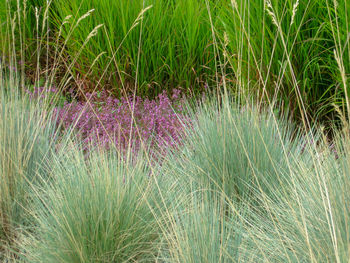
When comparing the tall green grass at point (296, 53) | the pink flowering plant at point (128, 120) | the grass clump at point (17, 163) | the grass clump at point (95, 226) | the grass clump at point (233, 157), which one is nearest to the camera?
the grass clump at point (95, 226)

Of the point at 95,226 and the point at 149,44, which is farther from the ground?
the point at 149,44

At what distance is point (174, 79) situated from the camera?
5.02m

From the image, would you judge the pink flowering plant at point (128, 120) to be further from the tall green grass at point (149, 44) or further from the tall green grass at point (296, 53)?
the tall green grass at point (296, 53)

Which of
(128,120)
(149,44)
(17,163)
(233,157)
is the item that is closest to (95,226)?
(17,163)

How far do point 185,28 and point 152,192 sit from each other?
9.44 ft

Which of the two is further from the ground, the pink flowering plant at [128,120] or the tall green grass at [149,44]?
the tall green grass at [149,44]

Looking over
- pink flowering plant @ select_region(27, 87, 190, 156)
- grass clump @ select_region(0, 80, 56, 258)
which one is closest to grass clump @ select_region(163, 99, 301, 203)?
grass clump @ select_region(0, 80, 56, 258)

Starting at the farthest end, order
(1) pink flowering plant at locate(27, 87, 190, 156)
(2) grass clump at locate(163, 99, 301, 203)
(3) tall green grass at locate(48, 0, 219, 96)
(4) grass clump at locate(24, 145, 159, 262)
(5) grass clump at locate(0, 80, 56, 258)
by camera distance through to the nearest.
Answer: (3) tall green grass at locate(48, 0, 219, 96) < (1) pink flowering plant at locate(27, 87, 190, 156) < (2) grass clump at locate(163, 99, 301, 203) < (5) grass clump at locate(0, 80, 56, 258) < (4) grass clump at locate(24, 145, 159, 262)

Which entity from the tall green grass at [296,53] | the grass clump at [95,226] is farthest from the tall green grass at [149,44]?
the grass clump at [95,226]

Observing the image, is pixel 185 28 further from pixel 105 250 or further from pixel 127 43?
pixel 105 250

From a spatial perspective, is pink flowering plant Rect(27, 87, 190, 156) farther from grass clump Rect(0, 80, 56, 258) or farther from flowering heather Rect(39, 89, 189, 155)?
grass clump Rect(0, 80, 56, 258)

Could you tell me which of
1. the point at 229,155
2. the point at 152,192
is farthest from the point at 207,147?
the point at 152,192

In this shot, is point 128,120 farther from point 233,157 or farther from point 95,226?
point 95,226

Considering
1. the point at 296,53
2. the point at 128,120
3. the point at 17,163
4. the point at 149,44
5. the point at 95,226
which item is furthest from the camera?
the point at 149,44
